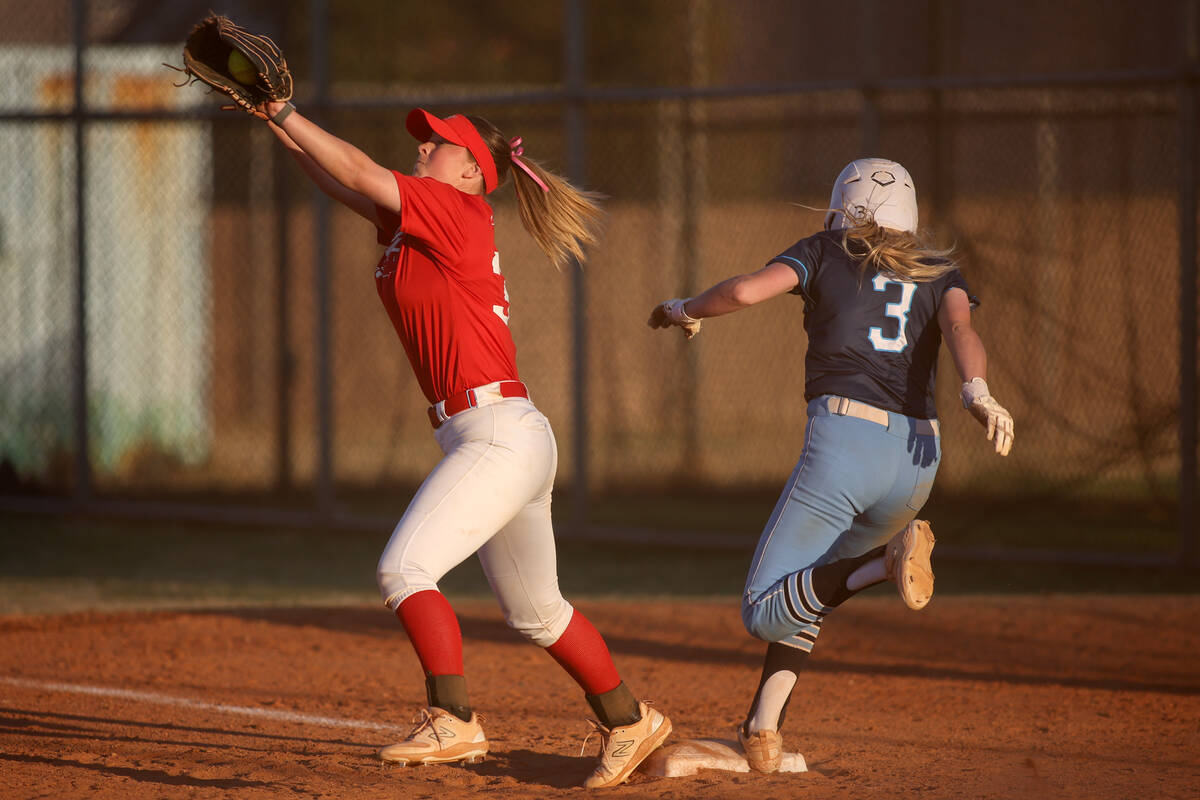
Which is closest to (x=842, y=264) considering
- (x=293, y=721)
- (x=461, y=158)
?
(x=461, y=158)

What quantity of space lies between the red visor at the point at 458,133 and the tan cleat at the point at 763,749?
1.73m

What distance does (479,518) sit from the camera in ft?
12.8

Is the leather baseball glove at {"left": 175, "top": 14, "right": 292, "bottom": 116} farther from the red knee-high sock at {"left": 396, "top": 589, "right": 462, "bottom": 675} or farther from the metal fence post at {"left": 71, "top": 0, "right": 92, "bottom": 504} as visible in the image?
the metal fence post at {"left": 71, "top": 0, "right": 92, "bottom": 504}

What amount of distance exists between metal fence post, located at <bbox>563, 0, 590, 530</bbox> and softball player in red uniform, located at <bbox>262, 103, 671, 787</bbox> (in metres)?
4.35

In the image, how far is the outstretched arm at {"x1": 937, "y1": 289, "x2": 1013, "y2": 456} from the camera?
373 centimetres

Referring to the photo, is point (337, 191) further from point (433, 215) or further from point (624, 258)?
point (624, 258)

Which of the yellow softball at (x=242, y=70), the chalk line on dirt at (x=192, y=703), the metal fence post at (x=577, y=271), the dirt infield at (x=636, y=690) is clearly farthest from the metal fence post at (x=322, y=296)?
the yellow softball at (x=242, y=70)

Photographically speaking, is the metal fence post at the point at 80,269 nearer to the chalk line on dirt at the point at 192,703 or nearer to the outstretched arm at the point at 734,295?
the chalk line on dirt at the point at 192,703

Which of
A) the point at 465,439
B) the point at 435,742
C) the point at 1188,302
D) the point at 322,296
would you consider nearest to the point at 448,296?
the point at 465,439

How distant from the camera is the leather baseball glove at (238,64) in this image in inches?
148

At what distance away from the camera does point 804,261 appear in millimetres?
4066

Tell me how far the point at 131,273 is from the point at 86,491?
3285mm

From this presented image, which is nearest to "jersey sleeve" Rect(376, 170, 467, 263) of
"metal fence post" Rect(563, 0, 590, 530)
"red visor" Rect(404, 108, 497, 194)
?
"red visor" Rect(404, 108, 497, 194)

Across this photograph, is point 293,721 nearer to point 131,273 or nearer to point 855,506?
point 855,506
